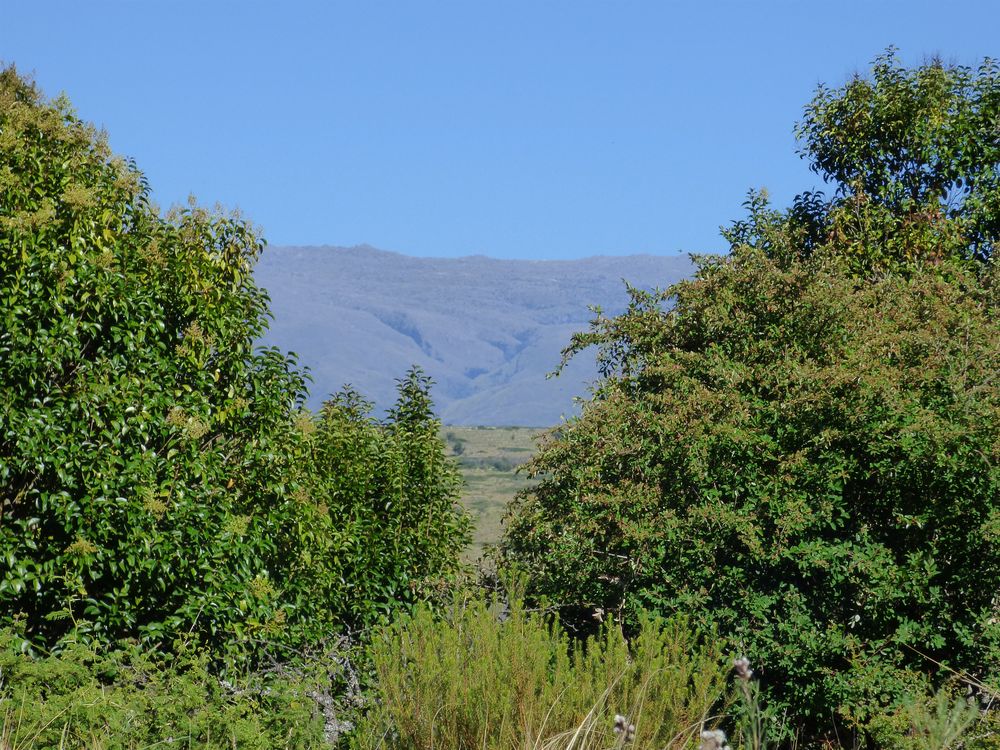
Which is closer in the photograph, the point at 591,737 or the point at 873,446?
the point at 591,737

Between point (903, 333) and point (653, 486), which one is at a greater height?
point (903, 333)

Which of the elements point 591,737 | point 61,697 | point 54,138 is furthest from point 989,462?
point 54,138

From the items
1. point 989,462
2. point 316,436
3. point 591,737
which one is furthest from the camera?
point 316,436

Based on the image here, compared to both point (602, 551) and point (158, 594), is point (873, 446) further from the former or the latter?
point (158, 594)

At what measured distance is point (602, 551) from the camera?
10.4m

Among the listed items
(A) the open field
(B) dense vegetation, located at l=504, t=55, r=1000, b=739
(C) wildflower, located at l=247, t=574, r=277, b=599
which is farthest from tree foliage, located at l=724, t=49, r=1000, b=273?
(A) the open field

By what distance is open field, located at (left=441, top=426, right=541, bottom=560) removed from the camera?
212ft

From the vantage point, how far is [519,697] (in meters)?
6.03

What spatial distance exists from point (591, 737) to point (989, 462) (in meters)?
4.43

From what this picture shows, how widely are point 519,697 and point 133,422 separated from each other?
4.67 metres

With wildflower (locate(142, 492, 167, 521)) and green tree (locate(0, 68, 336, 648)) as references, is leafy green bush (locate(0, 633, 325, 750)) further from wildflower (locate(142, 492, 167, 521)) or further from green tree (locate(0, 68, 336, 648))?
wildflower (locate(142, 492, 167, 521))

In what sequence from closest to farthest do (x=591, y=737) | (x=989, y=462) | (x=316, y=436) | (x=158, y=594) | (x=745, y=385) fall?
(x=591, y=737)
(x=989, y=462)
(x=158, y=594)
(x=745, y=385)
(x=316, y=436)

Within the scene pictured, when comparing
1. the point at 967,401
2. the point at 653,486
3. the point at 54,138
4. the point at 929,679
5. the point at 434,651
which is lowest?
the point at 929,679

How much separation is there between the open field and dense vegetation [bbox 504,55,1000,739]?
42875mm
